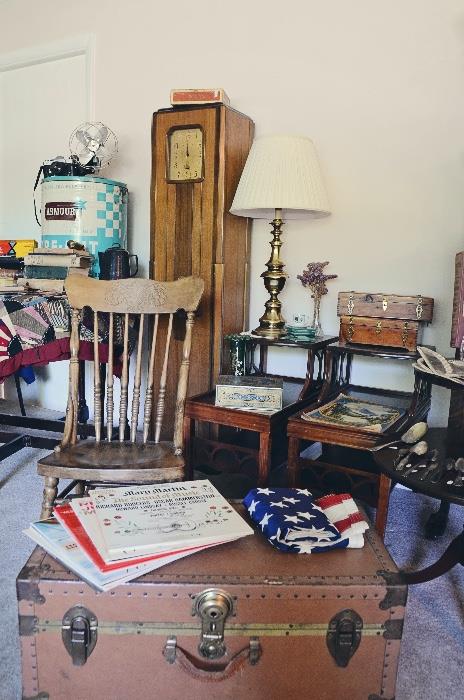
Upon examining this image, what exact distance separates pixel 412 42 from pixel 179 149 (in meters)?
1.10

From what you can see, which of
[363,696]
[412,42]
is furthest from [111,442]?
[412,42]

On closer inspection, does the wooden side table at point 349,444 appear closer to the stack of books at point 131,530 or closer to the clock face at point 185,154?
the stack of books at point 131,530

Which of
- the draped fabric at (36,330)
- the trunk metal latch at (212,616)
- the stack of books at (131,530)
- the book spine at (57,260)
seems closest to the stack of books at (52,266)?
the book spine at (57,260)

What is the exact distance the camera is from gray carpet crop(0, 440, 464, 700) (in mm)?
1509

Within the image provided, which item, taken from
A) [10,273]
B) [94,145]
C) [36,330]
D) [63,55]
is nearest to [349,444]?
[36,330]

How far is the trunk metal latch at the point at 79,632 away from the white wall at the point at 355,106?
1934 millimetres

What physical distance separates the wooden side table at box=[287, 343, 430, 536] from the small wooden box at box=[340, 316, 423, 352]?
38mm

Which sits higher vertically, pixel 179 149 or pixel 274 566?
pixel 179 149

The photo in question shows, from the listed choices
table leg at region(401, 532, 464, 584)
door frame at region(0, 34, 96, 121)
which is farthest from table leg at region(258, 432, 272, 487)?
door frame at region(0, 34, 96, 121)

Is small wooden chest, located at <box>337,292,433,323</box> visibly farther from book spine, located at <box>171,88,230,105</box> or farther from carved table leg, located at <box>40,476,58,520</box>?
carved table leg, located at <box>40,476,58,520</box>

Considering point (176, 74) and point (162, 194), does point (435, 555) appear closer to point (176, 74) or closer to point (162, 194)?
point (162, 194)

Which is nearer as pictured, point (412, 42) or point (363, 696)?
point (363, 696)

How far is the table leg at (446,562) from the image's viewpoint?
1.70 m

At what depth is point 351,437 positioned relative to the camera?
204 centimetres
